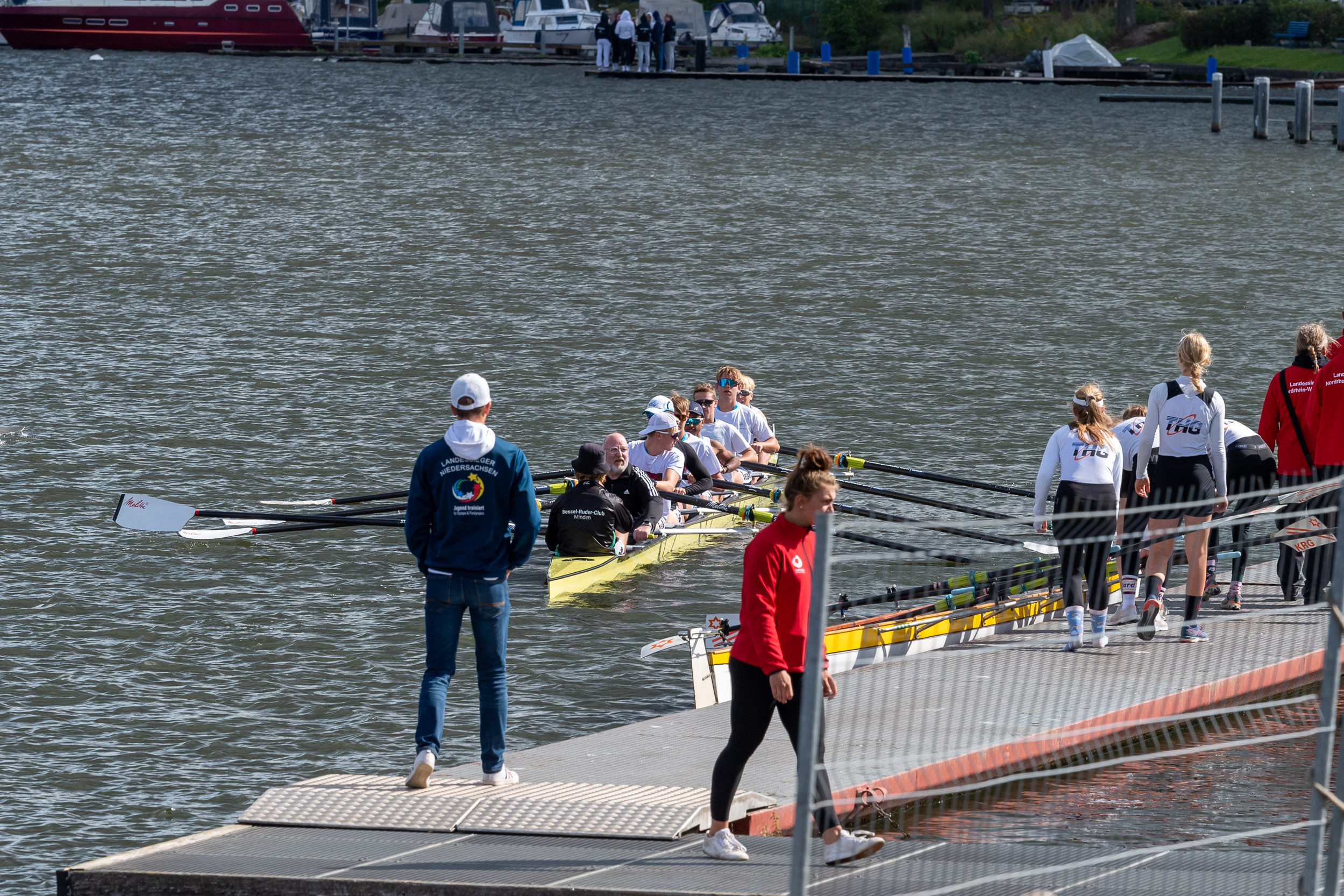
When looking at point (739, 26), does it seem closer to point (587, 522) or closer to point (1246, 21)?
point (1246, 21)

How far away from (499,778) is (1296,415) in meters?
5.98

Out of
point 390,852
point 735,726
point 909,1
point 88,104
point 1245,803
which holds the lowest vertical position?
point 1245,803

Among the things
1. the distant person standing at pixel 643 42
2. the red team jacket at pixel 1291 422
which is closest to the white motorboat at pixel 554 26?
the distant person standing at pixel 643 42

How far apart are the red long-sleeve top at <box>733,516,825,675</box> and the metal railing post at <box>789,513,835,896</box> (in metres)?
1.15

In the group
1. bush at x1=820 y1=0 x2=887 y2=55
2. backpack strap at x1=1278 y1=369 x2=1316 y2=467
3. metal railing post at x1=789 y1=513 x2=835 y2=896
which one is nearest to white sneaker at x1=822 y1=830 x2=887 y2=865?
metal railing post at x1=789 y1=513 x2=835 y2=896

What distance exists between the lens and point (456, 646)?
7.82 m

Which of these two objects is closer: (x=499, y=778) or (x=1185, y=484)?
(x=499, y=778)

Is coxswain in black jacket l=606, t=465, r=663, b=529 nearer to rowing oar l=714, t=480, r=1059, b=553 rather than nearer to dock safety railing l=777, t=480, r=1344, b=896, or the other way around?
rowing oar l=714, t=480, r=1059, b=553

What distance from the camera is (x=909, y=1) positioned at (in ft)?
252

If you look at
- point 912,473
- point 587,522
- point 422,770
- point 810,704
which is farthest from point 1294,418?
point 810,704

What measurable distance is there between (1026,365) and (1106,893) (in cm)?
1619

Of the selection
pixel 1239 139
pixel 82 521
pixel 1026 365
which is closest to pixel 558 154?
pixel 1239 139

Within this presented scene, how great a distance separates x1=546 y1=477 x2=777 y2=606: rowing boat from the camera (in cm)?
1320

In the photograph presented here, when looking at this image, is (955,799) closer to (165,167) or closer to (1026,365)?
(1026,365)
